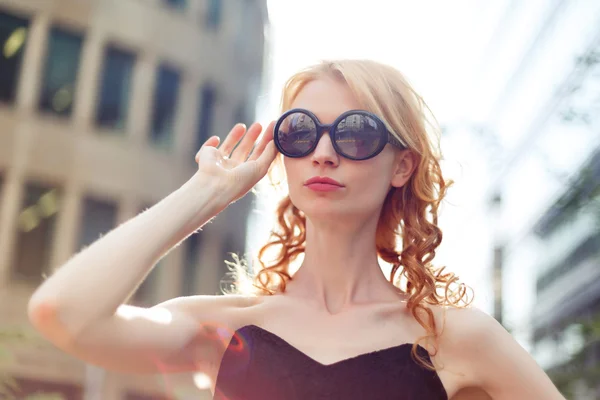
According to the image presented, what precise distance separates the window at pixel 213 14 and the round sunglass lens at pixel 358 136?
17920 mm

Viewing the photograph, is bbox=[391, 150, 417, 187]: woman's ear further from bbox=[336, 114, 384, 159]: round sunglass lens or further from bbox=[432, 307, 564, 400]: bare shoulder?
bbox=[432, 307, 564, 400]: bare shoulder

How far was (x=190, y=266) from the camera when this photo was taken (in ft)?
61.5

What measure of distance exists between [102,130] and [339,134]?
15377mm

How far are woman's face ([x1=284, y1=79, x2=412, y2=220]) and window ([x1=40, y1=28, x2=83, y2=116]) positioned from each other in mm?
14284

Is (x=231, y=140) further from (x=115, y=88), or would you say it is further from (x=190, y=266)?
(x=190, y=266)

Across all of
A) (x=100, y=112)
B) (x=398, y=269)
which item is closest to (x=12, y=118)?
(x=100, y=112)

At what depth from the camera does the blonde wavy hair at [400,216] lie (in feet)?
8.57

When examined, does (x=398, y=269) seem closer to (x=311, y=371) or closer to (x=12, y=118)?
(x=311, y=371)

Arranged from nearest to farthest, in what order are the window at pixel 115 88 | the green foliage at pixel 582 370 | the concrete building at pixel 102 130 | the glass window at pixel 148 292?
the green foliage at pixel 582 370 → the concrete building at pixel 102 130 → the window at pixel 115 88 → the glass window at pixel 148 292

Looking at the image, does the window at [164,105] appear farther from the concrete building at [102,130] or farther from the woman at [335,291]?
the woman at [335,291]

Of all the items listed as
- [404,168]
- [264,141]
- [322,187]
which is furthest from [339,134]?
[404,168]

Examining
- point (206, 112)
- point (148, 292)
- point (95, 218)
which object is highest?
point (206, 112)

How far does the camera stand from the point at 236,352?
8.09ft

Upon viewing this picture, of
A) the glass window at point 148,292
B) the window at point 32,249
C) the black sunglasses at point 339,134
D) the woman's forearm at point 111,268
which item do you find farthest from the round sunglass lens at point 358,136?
Answer: the glass window at point 148,292
